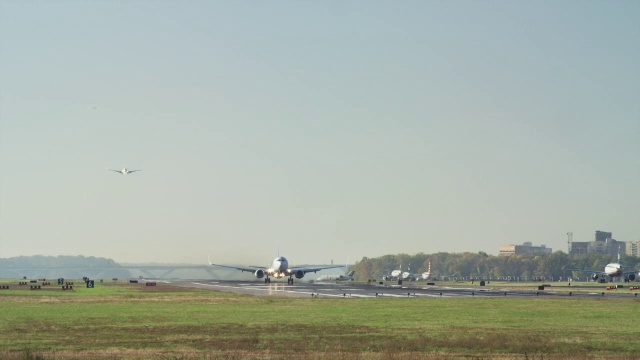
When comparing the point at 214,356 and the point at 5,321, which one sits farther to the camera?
the point at 5,321

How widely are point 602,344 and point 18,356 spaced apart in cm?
3271

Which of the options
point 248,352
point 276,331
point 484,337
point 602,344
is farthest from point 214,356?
point 602,344

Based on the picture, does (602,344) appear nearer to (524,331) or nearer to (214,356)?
(524,331)

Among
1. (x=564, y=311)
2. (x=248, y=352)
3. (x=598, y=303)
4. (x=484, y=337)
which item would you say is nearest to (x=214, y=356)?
(x=248, y=352)

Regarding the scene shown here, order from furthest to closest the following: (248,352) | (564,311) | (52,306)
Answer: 1. (52,306)
2. (564,311)
3. (248,352)

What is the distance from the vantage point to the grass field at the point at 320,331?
155 feet

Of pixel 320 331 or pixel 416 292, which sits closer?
pixel 320 331

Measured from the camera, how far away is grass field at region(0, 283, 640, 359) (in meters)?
47.1

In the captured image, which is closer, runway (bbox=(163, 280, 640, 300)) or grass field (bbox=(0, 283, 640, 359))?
grass field (bbox=(0, 283, 640, 359))

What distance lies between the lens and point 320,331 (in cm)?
A: 5847

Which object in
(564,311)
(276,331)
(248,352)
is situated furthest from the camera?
(564,311)

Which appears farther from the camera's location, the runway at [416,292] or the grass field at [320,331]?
the runway at [416,292]

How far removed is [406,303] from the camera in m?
91.4

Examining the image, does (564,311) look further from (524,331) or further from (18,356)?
(18,356)
